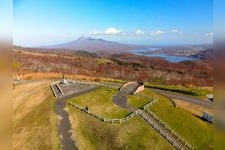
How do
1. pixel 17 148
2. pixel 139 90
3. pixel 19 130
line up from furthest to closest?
pixel 139 90 < pixel 19 130 < pixel 17 148

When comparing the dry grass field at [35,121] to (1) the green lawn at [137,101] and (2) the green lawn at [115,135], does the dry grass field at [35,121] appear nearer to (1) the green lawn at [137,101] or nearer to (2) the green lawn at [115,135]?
(2) the green lawn at [115,135]

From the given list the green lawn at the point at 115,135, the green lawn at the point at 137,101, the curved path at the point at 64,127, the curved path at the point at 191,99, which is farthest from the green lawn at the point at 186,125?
the curved path at the point at 64,127

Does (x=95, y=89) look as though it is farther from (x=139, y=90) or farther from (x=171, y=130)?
(x=171, y=130)

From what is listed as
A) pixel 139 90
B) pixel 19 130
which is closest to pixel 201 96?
pixel 139 90

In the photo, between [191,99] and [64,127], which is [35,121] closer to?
[64,127]

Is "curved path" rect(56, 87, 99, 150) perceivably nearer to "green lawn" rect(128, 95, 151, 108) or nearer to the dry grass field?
the dry grass field

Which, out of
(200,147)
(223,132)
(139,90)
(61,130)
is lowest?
(200,147)

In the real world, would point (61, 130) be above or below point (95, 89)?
below
